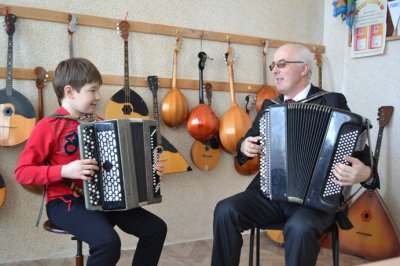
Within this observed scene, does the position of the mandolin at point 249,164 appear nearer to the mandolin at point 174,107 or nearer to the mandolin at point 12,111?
the mandolin at point 174,107

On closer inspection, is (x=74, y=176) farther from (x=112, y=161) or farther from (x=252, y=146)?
(x=252, y=146)

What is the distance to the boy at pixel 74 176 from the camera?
4.61 ft

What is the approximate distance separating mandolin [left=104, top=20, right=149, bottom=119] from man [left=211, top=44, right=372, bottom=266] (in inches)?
29.1

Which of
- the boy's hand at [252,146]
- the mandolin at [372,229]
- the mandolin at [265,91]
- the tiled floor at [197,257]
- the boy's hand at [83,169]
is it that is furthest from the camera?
the mandolin at [265,91]

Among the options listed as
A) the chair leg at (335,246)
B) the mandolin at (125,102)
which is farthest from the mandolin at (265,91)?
the chair leg at (335,246)

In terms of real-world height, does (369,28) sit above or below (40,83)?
above

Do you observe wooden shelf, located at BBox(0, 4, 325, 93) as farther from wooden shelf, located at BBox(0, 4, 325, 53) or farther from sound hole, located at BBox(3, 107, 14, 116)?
sound hole, located at BBox(3, 107, 14, 116)

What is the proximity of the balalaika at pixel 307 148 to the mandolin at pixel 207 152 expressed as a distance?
98cm

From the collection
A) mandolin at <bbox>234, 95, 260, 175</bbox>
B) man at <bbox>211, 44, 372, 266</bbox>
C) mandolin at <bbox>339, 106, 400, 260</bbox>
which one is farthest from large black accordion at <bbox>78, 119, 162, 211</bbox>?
mandolin at <bbox>339, 106, 400, 260</bbox>

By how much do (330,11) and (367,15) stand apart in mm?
379

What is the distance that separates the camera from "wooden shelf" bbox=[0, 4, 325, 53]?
82.0 inches

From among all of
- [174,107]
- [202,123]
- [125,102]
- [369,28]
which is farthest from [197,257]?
[369,28]

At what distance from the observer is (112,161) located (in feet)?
4.66

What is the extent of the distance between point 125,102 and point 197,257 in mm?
1060
